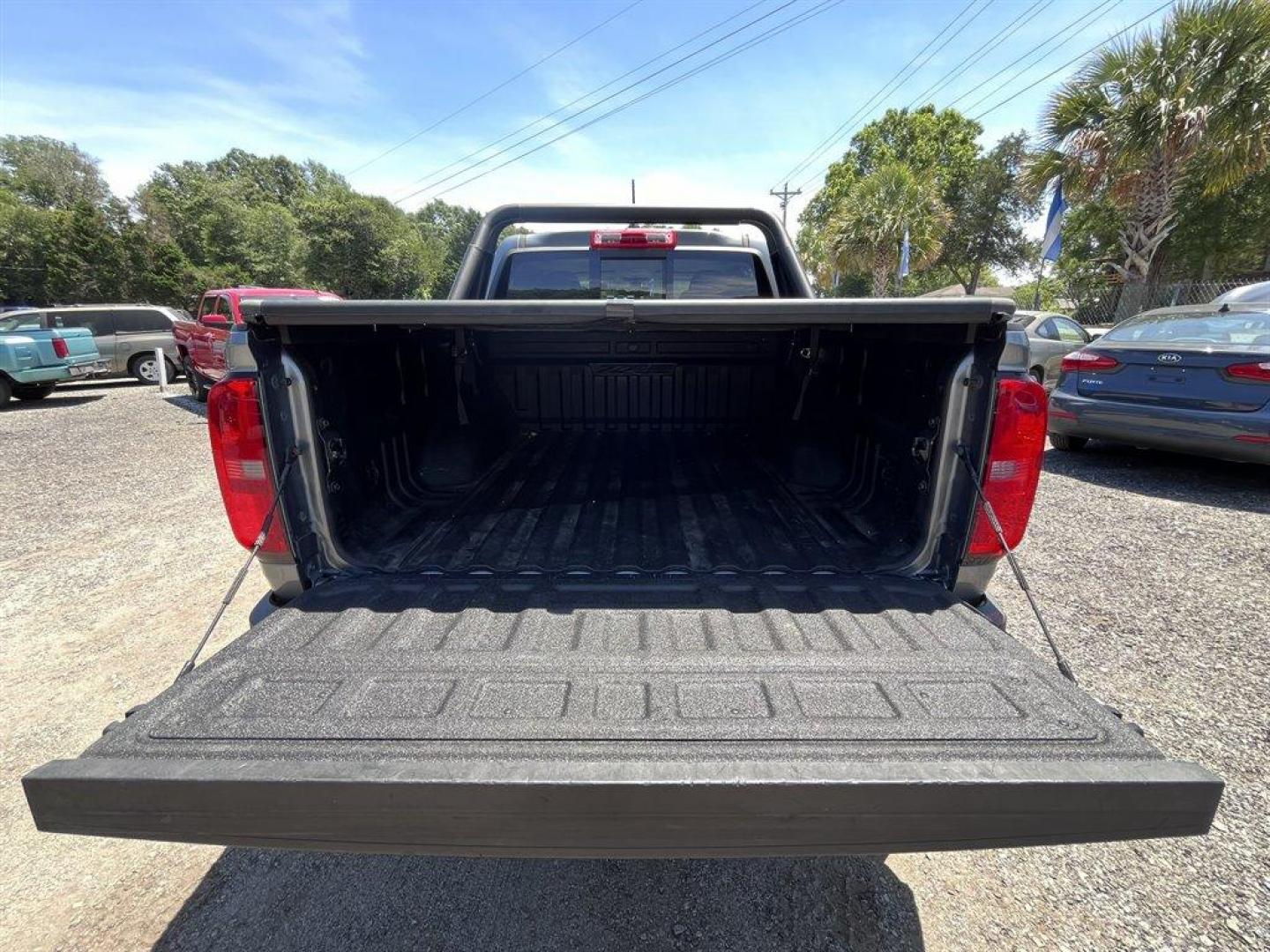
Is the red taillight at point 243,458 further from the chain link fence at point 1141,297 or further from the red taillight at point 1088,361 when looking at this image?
the chain link fence at point 1141,297

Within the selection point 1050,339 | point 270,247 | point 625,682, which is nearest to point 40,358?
point 625,682

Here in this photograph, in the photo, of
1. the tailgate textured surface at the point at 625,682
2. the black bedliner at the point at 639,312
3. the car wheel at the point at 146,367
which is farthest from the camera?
the car wheel at the point at 146,367

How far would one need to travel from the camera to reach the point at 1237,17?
11.0 metres

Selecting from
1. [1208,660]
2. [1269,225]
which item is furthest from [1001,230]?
[1208,660]

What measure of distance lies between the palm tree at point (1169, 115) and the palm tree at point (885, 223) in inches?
301

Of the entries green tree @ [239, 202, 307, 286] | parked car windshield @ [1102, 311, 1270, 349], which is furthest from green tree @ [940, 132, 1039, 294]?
green tree @ [239, 202, 307, 286]

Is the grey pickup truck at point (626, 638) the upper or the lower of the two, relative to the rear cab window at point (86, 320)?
lower

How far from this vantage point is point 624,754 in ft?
4.01

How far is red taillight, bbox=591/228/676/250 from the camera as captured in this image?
11.7 ft

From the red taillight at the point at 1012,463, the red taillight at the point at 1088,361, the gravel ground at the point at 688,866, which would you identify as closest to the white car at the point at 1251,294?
the red taillight at the point at 1088,361

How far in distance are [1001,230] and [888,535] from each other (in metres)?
39.6

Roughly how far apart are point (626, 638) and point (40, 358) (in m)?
15.0

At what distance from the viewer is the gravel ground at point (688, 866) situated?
1.71m

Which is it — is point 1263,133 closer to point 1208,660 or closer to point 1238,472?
point 1238,472
